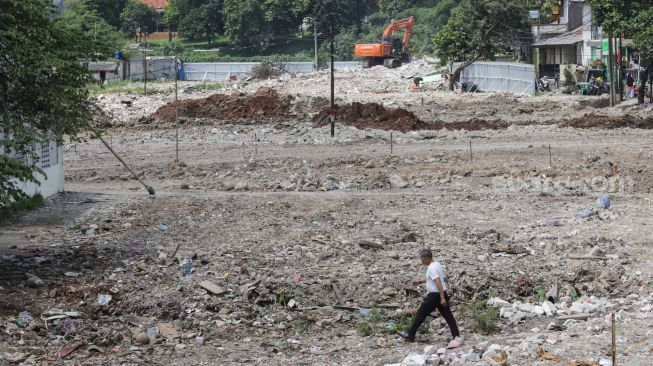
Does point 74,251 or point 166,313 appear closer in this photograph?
point 166,313

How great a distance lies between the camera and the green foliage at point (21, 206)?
2467 centimetres

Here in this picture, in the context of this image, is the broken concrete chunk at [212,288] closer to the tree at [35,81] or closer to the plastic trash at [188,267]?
the plastic trash at [188,267]

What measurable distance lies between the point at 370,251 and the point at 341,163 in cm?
1503

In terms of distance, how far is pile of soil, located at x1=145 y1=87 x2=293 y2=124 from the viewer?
52.2 m

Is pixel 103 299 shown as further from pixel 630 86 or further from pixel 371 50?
pixel 371 50

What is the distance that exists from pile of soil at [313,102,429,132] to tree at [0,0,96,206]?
26032mm

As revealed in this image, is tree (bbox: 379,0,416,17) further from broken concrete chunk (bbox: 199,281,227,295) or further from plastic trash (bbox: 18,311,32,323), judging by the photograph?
plastic trash (bbox: 18,311,32,323)

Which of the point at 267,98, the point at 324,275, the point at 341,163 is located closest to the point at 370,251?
the point at 324,275

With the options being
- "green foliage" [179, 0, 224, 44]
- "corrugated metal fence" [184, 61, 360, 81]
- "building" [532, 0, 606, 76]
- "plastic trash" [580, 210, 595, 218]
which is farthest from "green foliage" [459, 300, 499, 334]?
"green foliage" [179, 0, 224, 44]

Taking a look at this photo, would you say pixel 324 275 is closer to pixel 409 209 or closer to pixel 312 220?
pixel 312 220

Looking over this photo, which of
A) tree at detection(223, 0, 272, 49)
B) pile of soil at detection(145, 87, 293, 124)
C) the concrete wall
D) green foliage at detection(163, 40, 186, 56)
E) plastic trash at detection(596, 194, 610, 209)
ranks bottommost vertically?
plastic trash at detection(596, 194, 610, 209)

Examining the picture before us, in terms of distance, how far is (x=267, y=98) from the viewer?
177ft

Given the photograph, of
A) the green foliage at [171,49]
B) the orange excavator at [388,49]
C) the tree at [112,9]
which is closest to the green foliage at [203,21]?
the green foliage at [171,49]

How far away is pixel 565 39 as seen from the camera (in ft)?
234
